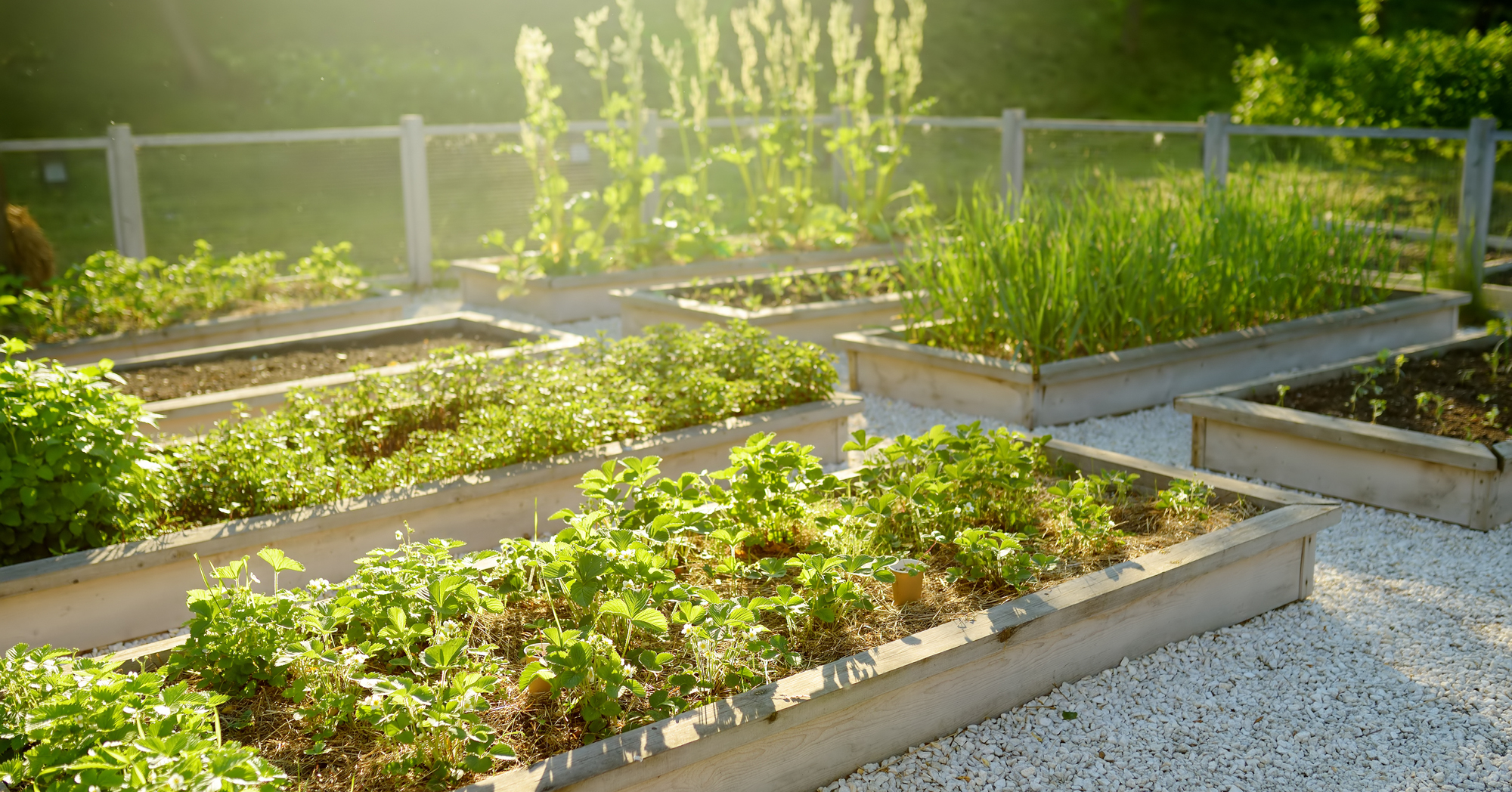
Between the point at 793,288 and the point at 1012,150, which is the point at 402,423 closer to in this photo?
the point at 793,288

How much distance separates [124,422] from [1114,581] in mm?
2887

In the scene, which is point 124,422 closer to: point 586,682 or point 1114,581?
point 586,682

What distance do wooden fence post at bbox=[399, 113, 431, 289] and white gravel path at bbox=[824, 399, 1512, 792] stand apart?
7.84 meters

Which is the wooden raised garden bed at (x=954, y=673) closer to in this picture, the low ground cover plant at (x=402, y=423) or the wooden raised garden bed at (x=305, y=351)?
the low ground cover plant at (x=402, y=423)

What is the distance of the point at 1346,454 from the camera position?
4.39 metres

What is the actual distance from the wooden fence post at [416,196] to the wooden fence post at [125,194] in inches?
79.2

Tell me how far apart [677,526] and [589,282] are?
5636mm

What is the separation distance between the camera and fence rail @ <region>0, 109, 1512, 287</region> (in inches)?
309

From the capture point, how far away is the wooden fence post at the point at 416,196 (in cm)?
969

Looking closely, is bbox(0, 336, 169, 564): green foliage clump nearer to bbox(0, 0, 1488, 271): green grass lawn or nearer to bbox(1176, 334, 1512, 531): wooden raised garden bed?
bbox(1176, 334, 1512, 531): wooden raised garden bed

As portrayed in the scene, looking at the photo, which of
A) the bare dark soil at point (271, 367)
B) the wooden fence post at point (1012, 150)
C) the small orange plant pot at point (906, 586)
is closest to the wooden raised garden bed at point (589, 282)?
the bare dark soil at point (271, 367)

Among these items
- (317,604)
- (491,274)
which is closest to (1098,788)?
(317,604)

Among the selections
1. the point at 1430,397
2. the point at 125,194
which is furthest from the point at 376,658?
the point at 125,194

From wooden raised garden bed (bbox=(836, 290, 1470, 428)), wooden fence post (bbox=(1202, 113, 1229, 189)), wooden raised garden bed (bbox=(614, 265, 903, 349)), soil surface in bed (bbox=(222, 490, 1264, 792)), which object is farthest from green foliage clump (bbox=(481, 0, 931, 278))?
soil surface in bed (bbox=(222, 490, 1264, 792))
